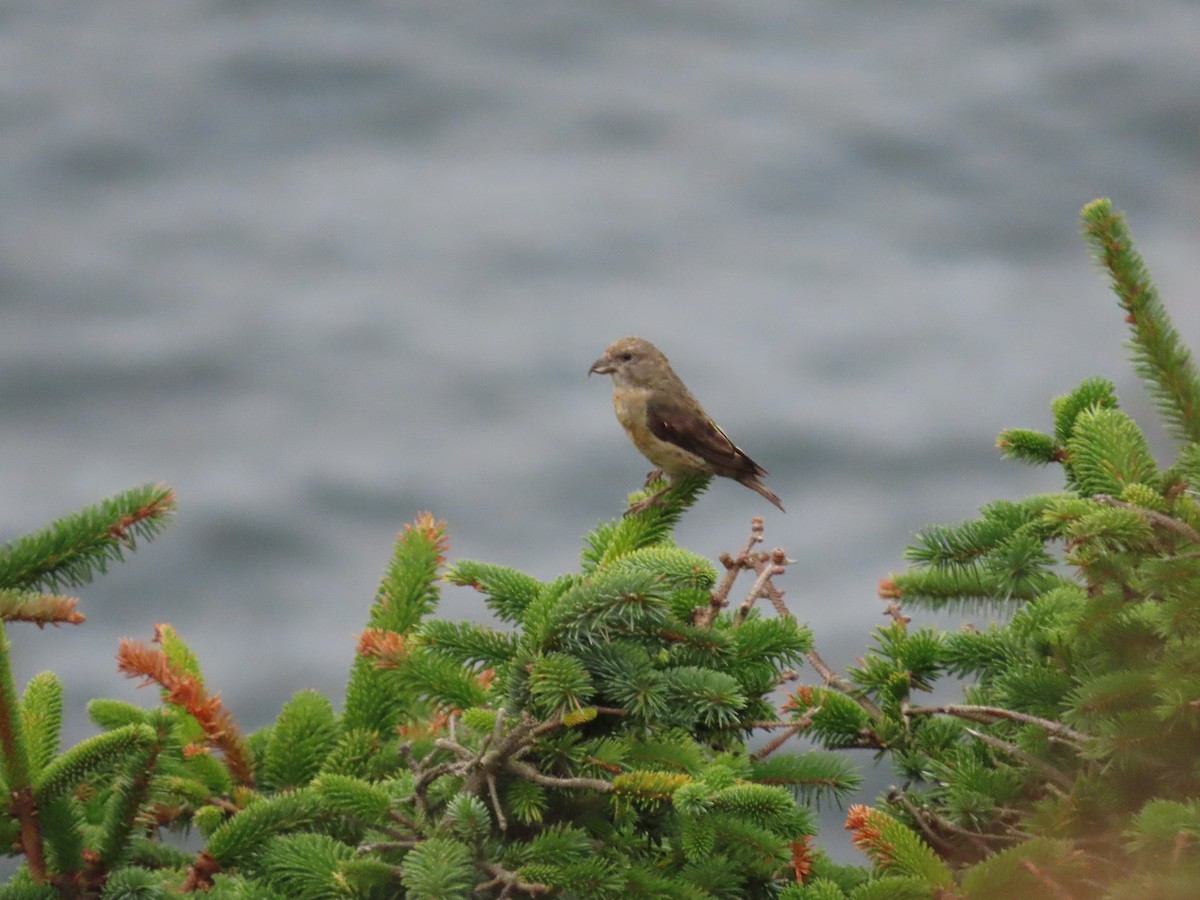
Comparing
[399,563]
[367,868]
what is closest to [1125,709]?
[367,868]

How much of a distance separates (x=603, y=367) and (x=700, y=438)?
82cm

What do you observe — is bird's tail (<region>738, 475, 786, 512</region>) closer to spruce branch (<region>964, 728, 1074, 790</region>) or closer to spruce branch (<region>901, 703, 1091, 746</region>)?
spruce branch (<region>901, 703, 1091, 746</region>)

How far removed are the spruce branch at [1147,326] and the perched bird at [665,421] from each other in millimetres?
1945

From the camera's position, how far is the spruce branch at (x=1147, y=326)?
229cm

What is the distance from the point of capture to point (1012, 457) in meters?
2.95

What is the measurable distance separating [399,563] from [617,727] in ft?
3.11

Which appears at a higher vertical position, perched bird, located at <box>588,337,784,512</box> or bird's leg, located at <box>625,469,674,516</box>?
perched bird, located at <box>588,337,784,512</box>

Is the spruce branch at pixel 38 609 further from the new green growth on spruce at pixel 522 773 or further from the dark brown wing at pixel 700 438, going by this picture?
the dark brown wing at pixel 700 438

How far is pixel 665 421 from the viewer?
4.92 m

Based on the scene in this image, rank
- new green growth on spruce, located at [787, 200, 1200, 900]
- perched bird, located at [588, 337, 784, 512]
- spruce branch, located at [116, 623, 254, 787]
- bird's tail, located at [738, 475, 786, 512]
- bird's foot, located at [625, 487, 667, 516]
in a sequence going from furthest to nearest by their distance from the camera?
bird's tail, located at [738, 475, 786, 512] < perched bird, located at [588, 337, 784, 512] < bird's foot, located at [625, 487, 667, 516] < spruce branch, located at [116, 623, 254, 787] < new green growth on spruce, located at [787, 200, 1200, 900]

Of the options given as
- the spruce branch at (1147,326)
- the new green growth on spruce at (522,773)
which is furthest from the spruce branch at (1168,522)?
the new green growth on spruce at (522,773)

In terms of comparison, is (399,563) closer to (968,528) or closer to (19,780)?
(19,780)

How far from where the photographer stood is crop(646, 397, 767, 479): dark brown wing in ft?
15.3

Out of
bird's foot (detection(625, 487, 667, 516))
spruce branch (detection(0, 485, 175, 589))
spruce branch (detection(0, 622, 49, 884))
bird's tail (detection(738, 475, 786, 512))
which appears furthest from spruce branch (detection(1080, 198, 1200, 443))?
bird's tail (detection(738, 475, 786, 512))
